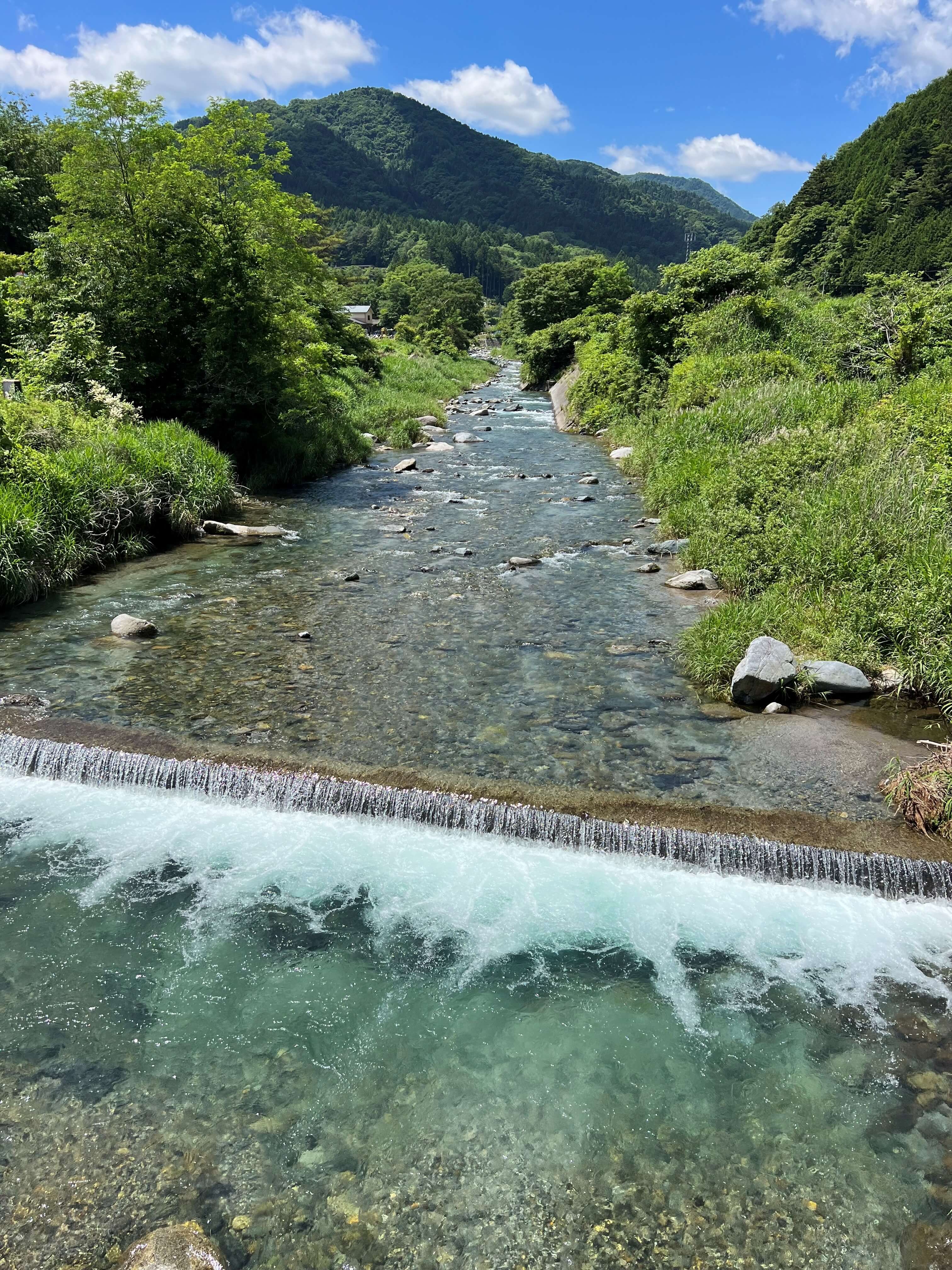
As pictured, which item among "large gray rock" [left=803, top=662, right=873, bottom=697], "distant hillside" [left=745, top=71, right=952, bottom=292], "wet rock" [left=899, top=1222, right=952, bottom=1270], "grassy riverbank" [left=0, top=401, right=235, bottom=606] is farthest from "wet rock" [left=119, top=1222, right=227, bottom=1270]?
"distant hillside" [left=745, top=71, right=952, bottom=292]

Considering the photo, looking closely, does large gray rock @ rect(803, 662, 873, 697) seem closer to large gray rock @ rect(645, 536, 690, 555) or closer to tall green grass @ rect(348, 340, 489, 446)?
large gray rock @ rect(645, 536, 690, 555)

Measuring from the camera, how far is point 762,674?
9883 millimetres

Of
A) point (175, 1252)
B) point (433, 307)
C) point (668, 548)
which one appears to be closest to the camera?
point (175, 1252)

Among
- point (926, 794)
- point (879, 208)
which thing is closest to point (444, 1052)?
point (926, 794)

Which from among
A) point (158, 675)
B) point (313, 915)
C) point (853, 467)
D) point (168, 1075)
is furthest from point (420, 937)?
point (853, 467)

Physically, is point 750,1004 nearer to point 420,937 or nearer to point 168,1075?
point 420,937

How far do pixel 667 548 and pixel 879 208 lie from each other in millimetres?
Answer: 101567

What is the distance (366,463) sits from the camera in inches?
1135

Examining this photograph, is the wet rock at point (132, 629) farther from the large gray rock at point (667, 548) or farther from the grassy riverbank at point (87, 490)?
the large gray rock at point (667, 548)

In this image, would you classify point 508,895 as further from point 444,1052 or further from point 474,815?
point 444,1052

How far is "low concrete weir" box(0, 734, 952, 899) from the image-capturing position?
7.05 meters

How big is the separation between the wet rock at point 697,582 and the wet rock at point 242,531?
375 inches

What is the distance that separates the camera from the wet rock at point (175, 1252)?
3879 millimetres

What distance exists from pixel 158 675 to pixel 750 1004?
842 centimetres
